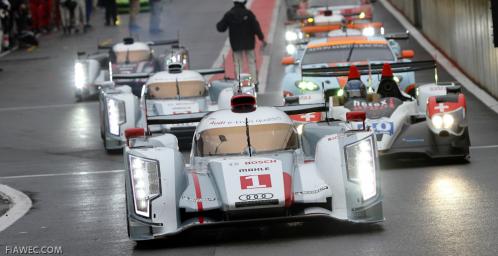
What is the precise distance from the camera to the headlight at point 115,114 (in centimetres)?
2269

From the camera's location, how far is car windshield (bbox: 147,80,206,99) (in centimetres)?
2373

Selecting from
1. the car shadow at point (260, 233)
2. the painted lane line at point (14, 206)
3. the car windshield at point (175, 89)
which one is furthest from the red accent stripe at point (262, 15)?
the car shadow at point (260, 233)

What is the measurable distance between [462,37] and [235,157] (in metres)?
18.4

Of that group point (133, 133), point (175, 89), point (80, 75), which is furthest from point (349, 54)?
point (133, 133)

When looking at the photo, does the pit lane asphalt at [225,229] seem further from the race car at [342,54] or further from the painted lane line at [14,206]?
the race car at [342,54]

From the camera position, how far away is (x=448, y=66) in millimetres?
33469

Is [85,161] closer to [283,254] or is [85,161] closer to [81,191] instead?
[81,191]

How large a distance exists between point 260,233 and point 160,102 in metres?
9.65

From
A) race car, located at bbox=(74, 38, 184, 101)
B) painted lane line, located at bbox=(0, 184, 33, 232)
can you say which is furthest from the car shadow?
race car, located at bbox=(74, 38, 184, 101)

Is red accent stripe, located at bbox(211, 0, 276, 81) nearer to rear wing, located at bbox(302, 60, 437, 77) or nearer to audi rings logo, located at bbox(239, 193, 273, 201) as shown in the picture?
rear wing, located at bbox(302, 60, 437, 77)

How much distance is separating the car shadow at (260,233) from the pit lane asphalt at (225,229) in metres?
0.01

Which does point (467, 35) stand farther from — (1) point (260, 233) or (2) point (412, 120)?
(1) point (260, 233)

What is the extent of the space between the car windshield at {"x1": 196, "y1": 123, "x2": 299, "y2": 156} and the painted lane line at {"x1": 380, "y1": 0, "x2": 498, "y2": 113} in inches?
444

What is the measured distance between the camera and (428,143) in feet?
61.3
